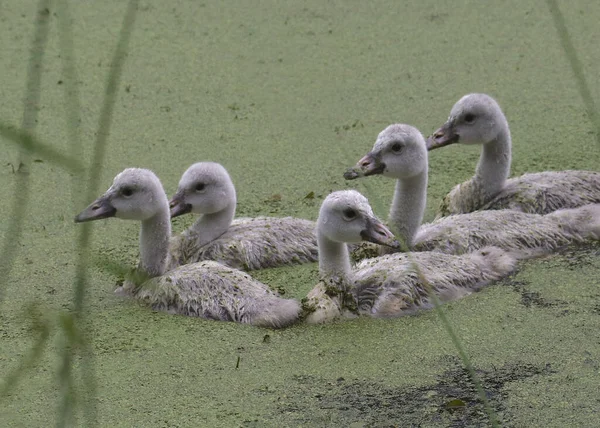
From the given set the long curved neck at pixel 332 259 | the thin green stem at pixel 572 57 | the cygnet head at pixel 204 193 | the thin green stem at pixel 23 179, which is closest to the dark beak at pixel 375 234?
the long curved neck at pixel 332 259

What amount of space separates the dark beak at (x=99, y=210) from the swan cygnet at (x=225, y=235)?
36 cm

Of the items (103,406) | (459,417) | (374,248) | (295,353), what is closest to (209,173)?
(374,248)

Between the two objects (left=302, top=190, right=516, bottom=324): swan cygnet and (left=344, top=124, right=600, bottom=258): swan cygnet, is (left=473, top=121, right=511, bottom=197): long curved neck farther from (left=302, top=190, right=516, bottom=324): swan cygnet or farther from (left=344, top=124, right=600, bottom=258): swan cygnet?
(left=302, top=190, right=516, bottom=324): swan cygnet

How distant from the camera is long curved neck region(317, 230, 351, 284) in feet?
13.2

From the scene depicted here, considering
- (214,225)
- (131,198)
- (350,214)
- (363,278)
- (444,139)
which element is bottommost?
(363,278)

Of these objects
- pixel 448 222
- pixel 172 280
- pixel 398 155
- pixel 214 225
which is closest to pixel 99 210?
pixel 172 280

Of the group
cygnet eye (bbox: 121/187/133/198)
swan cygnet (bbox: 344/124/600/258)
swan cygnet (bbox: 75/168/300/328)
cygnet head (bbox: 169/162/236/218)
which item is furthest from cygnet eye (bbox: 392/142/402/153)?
cygnet eye (bbox: 121/187/133/198)

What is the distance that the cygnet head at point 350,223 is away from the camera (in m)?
4.00

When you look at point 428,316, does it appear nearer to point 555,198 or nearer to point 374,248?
point 374,248

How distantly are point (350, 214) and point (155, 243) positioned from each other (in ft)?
2.58

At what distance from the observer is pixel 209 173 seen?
4477mm

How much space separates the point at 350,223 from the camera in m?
4.00

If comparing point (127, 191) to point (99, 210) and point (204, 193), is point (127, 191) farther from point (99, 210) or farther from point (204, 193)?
point (204, 193)

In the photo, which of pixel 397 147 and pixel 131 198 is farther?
pixel 397 147
